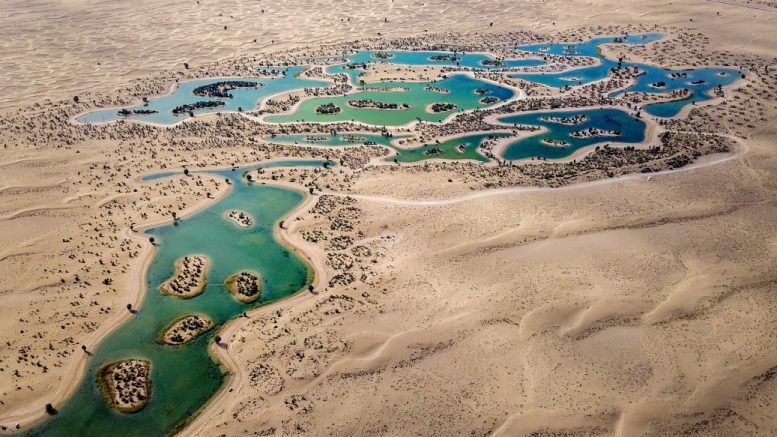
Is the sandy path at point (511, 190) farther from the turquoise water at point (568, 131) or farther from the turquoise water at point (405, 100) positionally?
the turquoise water at point (405, 100)

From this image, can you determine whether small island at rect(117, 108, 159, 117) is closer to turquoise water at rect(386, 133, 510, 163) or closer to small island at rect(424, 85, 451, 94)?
turquoise water at rect(386, 133, 510, 163)

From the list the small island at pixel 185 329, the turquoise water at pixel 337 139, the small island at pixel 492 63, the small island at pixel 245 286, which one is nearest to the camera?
the small island at pixel 185 329

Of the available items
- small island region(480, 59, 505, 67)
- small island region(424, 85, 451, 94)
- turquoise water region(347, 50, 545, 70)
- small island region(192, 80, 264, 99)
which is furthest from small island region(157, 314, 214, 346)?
small island region(480, 59, 505, 67)

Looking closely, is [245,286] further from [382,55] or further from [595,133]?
[382,55]

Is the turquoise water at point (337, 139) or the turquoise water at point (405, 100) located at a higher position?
the turquoise water at point (405, 100)

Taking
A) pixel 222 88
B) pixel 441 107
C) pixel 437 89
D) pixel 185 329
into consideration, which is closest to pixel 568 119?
pixel 441 107

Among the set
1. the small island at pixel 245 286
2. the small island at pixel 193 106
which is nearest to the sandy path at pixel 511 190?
the small island at pixel 245 286

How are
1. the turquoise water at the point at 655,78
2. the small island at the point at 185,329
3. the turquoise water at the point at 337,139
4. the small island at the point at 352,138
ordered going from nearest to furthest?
the small island at the point at 185,329 → the turquoise water at the point at 337,139 → the small island at the point at 352,138 → the turquoise water at the point at 655,78
